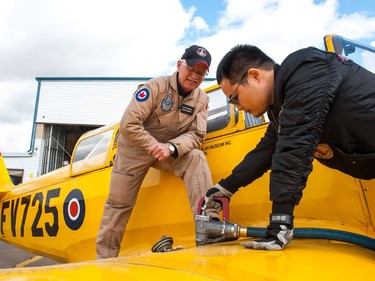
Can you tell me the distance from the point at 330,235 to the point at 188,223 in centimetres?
143

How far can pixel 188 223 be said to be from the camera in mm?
3348

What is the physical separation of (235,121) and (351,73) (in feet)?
4.94

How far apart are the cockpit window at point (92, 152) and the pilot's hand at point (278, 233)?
2.68m

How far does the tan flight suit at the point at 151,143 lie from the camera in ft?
10.4

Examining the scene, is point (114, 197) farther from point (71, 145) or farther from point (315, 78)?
point (71, 145)

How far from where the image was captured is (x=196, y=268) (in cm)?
155

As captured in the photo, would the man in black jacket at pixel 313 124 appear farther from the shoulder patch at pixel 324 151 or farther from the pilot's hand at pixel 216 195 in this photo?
the pilot's hand at pixel 216 195

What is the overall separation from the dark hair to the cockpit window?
→ 2454 mm

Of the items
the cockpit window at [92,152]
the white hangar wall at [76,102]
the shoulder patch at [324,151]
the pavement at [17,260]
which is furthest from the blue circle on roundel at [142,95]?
the white hangar wall at [76,102]

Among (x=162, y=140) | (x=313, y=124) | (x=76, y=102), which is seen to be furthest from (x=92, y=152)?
(x=76, y=102)

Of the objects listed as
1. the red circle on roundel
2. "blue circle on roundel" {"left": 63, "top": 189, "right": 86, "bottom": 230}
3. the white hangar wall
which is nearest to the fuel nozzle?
"blue circle on roundel" {"left": 63, "top": 189, "right": 86, "bottom": 230}

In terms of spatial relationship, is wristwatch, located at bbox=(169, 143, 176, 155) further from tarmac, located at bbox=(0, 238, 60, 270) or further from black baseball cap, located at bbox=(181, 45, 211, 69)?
tarmac, located at bbox=(0, 238, 60, 270)

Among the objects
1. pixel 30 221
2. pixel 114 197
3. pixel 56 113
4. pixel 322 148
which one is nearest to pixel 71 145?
pixel 56 113

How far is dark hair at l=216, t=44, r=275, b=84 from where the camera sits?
2129 millimetres
